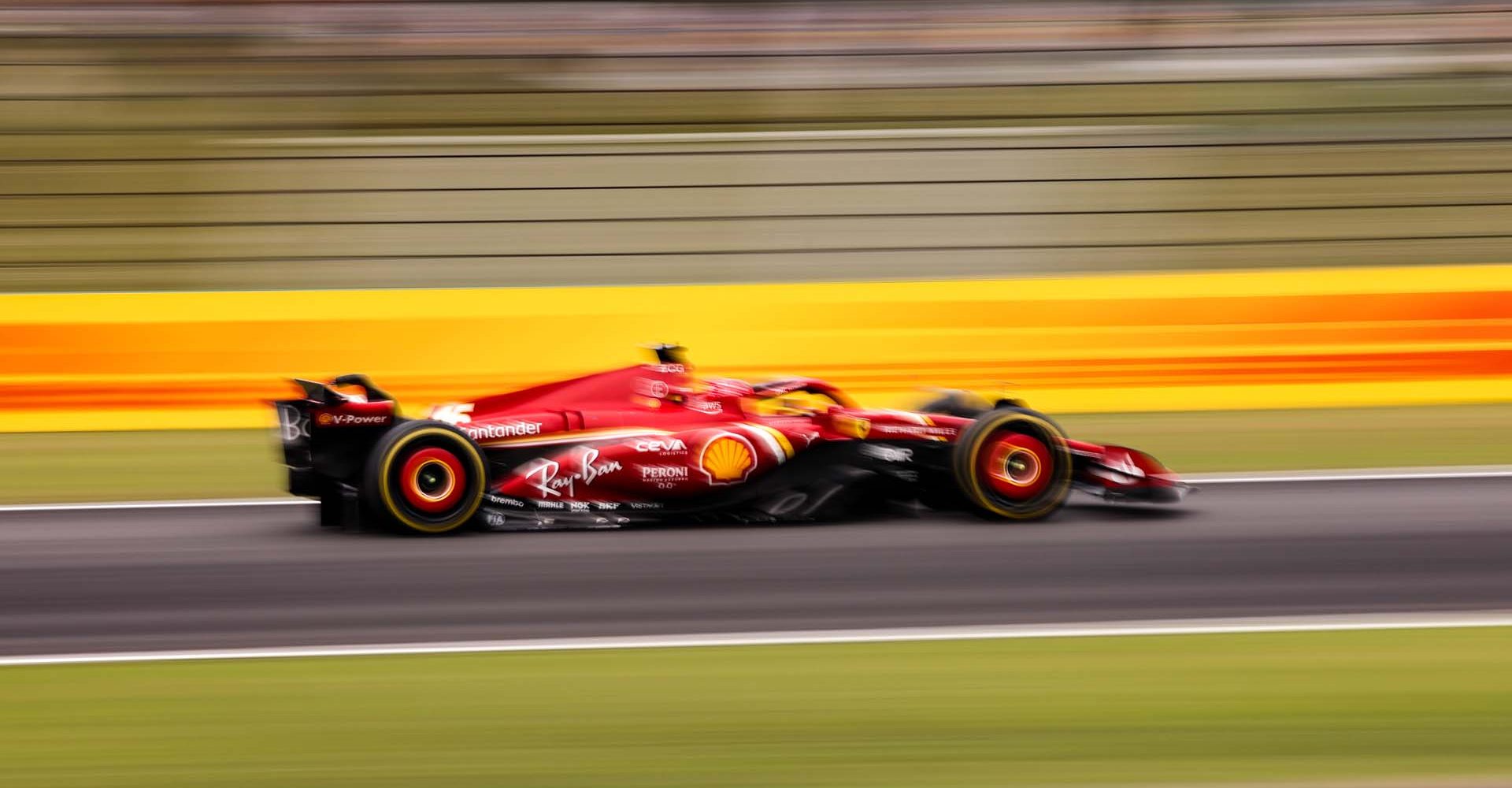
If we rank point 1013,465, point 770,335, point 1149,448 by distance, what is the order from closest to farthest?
point 1013,465
point 1149,448
point 770,335

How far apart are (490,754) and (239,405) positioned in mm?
7008

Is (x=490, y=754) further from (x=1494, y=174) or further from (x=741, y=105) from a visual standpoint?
(x=1494, y=174)

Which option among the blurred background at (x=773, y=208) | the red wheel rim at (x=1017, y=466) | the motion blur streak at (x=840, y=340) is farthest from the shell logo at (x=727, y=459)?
the motion blur streak at (x=840, y=340)

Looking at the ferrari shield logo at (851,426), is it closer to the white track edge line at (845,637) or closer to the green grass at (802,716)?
the white track edge line at (845,637)

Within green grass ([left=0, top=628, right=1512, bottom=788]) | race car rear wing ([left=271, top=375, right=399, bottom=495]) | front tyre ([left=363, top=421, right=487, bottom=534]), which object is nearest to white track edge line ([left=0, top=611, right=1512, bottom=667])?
green grass ([left=0, top=628, right=1512, bottom=788])

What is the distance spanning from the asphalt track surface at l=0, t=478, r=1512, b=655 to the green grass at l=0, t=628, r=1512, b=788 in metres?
0.47

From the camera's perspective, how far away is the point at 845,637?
565cm

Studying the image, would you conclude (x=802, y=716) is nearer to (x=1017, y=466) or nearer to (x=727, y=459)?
(x=727, y=459)

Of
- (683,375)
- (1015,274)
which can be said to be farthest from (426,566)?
(1015,274)

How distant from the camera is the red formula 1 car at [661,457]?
23.5 ft

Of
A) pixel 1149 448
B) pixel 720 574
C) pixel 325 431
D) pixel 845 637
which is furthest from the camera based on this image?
pixel 1149 448

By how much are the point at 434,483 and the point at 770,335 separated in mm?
4299

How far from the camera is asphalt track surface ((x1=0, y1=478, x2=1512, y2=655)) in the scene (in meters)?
5.95

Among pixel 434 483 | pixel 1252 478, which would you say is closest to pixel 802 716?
pixel 434 483
